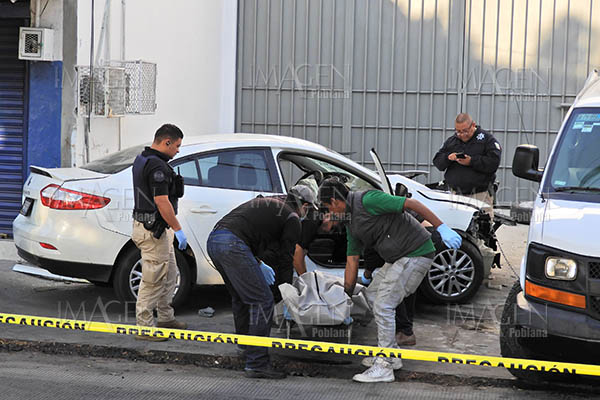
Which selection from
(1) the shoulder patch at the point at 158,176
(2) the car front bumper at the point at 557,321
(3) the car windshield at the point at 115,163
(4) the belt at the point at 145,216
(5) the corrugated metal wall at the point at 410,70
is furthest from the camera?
(5) the corrugated metal wall at the point at 410,70

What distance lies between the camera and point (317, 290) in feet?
23.1

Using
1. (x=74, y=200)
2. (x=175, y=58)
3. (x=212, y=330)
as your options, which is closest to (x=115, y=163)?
(x=74, y=200)

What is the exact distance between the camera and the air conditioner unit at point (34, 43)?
1016cm

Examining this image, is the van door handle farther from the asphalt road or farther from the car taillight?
the asphalt road

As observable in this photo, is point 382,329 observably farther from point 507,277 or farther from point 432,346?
point 507,277

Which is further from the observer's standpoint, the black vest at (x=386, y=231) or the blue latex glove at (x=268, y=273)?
the blue latex glove at (x=268, y=273)

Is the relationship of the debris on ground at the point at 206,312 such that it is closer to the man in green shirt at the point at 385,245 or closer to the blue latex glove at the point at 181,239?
the blue latex glove at the point at 181,239

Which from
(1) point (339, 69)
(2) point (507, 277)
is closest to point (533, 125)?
(1) point (339, 69)

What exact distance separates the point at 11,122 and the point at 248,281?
538cm

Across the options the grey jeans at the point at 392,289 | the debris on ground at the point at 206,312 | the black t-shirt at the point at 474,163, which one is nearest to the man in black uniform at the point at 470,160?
the black t-shirt at the point at 474,163

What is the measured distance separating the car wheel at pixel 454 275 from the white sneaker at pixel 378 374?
1.97 m

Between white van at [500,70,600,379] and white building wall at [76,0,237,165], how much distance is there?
19.4 ft

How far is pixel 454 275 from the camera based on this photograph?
8469 mm

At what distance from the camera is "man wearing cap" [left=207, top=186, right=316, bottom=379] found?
6535 mm
